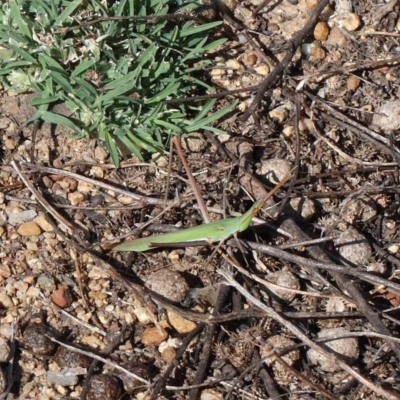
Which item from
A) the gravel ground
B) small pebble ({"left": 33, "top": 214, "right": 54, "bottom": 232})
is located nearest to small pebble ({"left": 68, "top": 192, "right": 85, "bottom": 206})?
the gravel ground

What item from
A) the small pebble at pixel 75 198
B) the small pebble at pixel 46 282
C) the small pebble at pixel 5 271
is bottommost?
the small pebble at pixel 46 282

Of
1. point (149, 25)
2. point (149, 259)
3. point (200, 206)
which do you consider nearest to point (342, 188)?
point (200, 206)

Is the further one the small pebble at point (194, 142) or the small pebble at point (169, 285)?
the small pebble at point (194, 142)

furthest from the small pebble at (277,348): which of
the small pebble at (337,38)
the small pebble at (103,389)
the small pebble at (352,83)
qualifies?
the small pebble at (337,38)

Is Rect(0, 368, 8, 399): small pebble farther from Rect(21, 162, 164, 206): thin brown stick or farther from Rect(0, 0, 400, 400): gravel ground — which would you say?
Rect(21, 162, 164, 206): thin brown stick

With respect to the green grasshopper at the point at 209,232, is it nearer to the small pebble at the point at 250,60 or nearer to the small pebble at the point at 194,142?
the small pebble at the point at 194,142

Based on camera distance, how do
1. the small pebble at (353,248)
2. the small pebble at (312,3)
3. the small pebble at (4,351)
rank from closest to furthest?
the small pebble at (4,351), the small pebble at (353,248), the small pebble at (312,3)

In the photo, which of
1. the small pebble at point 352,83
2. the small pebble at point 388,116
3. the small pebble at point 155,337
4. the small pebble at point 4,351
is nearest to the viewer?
the small pebble at point 4,351

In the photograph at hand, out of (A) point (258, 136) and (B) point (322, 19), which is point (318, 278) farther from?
(B) point (322, 19)

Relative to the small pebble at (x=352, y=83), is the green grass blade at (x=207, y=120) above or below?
below

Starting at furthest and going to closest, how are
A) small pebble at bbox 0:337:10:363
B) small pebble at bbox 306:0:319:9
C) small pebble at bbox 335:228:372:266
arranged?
small pebble at bbox 306:0:319:9, small pebble at bbox 335:228:372:266, small pebble at bbox 0:337:10:363
